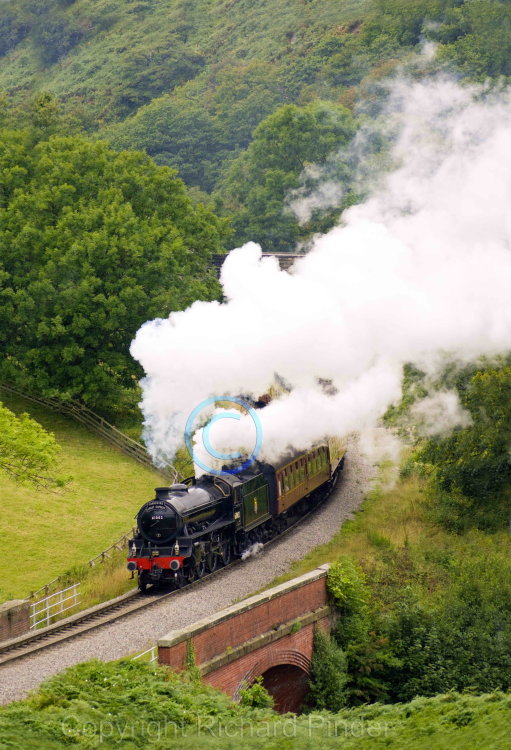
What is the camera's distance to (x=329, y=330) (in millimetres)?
30375

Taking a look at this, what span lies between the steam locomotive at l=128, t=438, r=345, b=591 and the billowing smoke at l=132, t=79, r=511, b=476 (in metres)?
1.22

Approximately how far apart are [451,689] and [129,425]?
25553 mm

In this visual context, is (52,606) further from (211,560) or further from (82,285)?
(82,285)

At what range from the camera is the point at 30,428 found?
3016 cm

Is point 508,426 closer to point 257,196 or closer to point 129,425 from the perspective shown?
point 129,425

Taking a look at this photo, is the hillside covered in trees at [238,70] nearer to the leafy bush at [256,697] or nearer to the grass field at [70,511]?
the grass field at [70,511]

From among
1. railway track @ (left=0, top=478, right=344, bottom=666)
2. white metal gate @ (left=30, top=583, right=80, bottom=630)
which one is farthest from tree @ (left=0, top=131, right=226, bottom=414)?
railway track @ (left=0, top=478, right=344, bottom=666)

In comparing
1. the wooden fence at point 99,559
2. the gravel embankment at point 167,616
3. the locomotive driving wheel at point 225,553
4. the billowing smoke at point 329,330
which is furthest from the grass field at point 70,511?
the billowing smoke at point 329,330

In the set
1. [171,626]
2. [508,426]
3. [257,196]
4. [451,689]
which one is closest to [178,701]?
[171,626]

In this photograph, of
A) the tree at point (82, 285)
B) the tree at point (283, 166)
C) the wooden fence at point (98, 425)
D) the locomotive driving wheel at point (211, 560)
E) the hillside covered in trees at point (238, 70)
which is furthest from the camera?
the hillside covered in trees at point (238, 70)

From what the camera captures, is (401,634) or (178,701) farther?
(401,634)

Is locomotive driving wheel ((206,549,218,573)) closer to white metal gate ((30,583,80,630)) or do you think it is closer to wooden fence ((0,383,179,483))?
white metal gate ((30,583,80,630))

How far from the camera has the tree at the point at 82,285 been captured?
152ft
